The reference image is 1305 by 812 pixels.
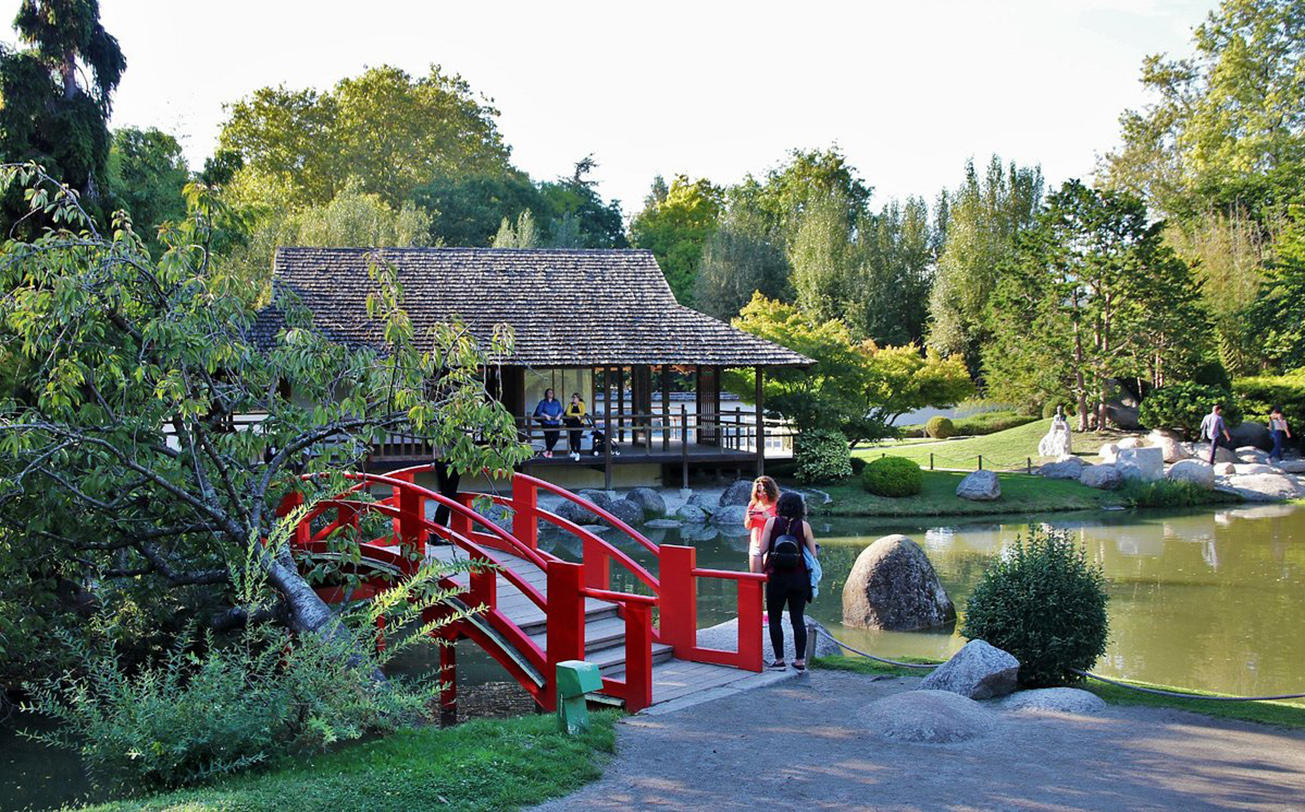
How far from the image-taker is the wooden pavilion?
2341 cm

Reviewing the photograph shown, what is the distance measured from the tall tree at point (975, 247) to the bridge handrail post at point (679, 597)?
33790 mm

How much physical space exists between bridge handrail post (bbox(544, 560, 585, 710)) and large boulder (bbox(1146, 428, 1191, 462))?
23.0 metres

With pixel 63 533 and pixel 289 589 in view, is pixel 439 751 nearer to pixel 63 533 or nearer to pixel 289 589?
pixel 289 589

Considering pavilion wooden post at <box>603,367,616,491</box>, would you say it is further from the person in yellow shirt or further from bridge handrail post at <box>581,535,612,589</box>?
bridge handrail post at <box>581,535,612,589</box>

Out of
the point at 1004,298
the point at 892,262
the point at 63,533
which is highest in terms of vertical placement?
the point at 892,262

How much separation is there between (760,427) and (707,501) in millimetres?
1919

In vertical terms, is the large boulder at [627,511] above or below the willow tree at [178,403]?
below

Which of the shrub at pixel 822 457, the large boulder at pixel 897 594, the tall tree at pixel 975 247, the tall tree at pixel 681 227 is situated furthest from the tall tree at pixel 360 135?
the large boulder at pixel 897 594

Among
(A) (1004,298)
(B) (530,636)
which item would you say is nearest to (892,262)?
(A) (1004,298)

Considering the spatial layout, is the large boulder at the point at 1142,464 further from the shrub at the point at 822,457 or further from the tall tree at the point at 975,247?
the tall tree at the point at 975,247

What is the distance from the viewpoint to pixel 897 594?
1312 cm

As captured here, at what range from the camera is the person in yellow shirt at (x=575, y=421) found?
23.8 metres

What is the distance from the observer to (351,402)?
8562mm

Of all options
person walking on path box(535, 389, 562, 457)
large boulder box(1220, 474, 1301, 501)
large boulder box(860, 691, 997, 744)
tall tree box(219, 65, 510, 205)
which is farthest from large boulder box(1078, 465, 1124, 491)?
tall tree box(219, 65, 510, 205)
